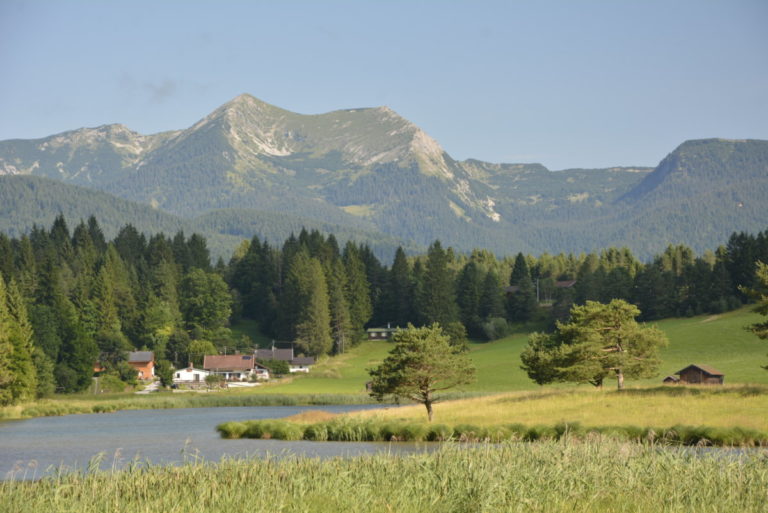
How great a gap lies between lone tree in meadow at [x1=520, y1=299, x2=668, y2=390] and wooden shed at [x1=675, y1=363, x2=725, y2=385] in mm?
12824

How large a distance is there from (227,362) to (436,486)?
114909 mm

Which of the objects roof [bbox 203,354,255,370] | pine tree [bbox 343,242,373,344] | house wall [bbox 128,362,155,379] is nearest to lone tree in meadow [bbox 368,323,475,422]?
house wall [bbox 128,362,155,379]

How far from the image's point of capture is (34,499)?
21.8 m

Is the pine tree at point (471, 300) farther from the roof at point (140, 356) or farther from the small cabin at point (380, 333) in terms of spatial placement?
the roof at point (140, 356)

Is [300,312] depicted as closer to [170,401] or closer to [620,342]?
[170,401]

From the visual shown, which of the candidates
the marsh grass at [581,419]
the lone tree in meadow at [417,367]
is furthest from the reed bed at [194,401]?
the lone tree in meadow at [417,367]

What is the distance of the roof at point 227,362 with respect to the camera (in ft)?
438

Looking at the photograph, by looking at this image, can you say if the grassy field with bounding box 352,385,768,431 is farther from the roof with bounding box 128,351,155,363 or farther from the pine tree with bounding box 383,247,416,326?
the pine tree with bounding box 383,247,416,326

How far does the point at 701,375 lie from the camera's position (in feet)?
268

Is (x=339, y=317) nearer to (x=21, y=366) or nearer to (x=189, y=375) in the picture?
(x=189, y=375)

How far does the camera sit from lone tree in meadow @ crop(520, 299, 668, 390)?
6725 centimetres

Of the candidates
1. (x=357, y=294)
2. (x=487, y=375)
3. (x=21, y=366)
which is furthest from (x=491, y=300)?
(x=21, y=366)

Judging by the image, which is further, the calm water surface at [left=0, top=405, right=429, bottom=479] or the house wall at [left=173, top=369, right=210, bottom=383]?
the house wall at [left=173, top=369, right=210, bottom=383]

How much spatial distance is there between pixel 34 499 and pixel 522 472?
11.5m
